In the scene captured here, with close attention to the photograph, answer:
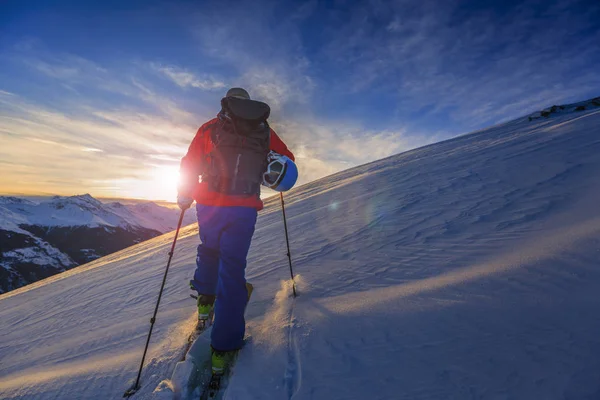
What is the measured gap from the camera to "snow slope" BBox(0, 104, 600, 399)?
2018mm

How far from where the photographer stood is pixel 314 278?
4.02 m

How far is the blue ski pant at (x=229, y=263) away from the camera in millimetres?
2496

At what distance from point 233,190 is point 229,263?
72 cm

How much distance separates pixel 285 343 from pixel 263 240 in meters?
4.76

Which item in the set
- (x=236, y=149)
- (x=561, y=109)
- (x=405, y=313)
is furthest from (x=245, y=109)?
(x=561, y=109)

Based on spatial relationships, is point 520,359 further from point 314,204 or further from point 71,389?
point 314,204

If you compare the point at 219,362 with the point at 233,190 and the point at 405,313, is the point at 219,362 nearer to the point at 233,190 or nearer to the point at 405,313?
the point at 233,190

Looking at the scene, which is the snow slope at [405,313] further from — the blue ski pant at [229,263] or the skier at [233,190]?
the skier at [233,190]

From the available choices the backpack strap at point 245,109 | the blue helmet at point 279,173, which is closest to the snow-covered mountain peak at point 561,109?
the blue helmet at point 279,173

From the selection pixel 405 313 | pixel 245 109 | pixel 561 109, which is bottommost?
pixel 405 313

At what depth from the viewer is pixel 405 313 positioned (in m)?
2.68

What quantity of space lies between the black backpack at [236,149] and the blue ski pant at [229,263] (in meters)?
0.24

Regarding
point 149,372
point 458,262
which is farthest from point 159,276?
point 458,262

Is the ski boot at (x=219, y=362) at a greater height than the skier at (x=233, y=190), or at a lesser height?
lesser
